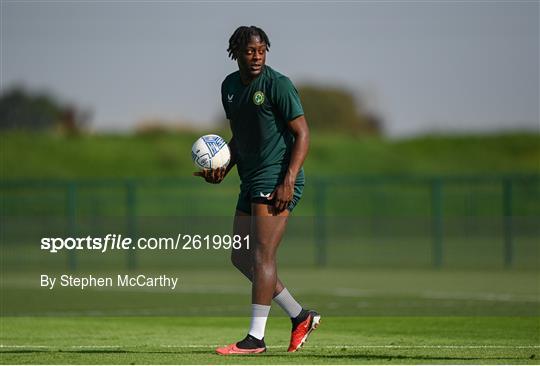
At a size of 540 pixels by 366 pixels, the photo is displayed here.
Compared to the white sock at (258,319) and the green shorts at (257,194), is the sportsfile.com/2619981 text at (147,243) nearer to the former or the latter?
the green shorts at (257,194)

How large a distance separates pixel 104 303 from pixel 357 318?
5.28 m

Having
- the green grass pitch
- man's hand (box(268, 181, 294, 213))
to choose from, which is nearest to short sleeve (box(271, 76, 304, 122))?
man's hand (box(268, 181, 294, 213))

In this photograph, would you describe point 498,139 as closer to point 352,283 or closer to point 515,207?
point 515,207

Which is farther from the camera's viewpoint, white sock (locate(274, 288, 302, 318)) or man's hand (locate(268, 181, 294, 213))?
white sock (locate(274, 288, 302, 318))

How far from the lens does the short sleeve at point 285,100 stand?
10281mm

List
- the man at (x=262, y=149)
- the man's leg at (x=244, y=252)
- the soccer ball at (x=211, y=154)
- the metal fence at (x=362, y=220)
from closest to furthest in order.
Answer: the man at (x=262, y=149), the man's leg at (x=244, y=252), the soccer ball at (x=211, y=154), the metal fence at (x=362, y=220)

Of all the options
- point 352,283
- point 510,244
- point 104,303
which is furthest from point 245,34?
point 510,244

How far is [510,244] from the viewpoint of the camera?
29875mm

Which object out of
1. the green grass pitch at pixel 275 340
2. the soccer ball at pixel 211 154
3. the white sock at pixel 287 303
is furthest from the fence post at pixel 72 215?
the white sock at pixel 287 303

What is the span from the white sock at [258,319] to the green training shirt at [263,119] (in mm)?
1034

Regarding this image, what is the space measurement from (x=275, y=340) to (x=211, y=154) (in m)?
2.65

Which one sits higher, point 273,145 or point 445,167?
point 273,145

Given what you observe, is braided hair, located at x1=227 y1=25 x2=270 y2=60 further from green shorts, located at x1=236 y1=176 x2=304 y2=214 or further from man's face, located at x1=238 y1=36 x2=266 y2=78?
green shorts, located at x1=236 y1=176 x2=304 y2=214

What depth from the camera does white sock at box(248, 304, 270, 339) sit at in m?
10.4
